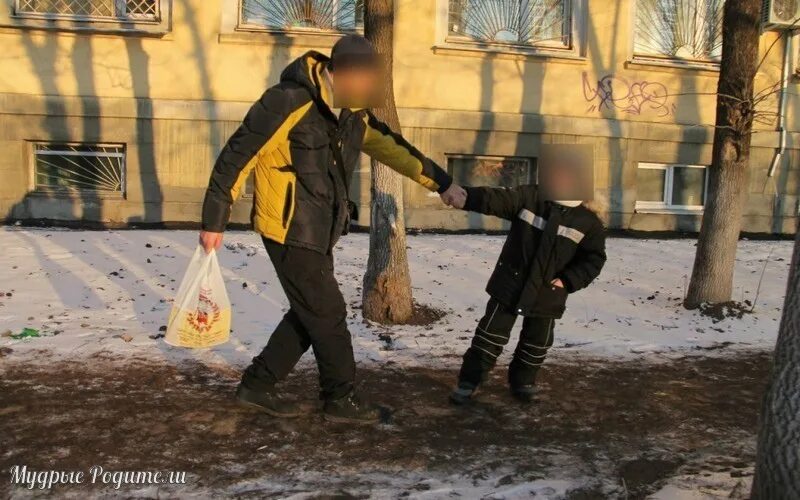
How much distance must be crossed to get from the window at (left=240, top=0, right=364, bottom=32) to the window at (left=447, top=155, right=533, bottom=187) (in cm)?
267

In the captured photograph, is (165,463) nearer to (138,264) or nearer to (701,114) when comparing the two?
(138,264)

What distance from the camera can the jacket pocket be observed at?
13.2 ft

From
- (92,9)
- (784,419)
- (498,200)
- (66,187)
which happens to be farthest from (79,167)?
(784,419)

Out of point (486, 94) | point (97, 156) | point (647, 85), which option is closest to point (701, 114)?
point (647, 85)

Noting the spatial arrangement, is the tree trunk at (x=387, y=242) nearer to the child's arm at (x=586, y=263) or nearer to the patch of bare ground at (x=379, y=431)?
the patch of bare ground at (x=379, y=431)

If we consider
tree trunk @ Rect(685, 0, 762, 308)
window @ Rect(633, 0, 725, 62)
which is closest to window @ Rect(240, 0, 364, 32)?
window @ Rect(633, 0, 725, 62)

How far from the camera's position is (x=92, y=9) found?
35.3 ft

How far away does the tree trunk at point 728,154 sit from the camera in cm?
661

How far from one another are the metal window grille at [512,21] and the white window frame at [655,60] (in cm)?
106

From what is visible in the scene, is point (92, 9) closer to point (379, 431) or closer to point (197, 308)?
point (197, 308)

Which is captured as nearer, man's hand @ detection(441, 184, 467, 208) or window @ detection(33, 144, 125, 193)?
man's hand @ detection(441, 184, 467, 208)

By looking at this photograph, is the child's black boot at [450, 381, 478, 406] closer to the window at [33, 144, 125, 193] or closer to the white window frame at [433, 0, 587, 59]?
the white window frame at [433, 0, 587, 59]

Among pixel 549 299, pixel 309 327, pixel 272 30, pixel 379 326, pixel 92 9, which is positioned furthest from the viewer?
pixel 272 30

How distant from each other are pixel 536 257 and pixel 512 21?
28.1 ft
